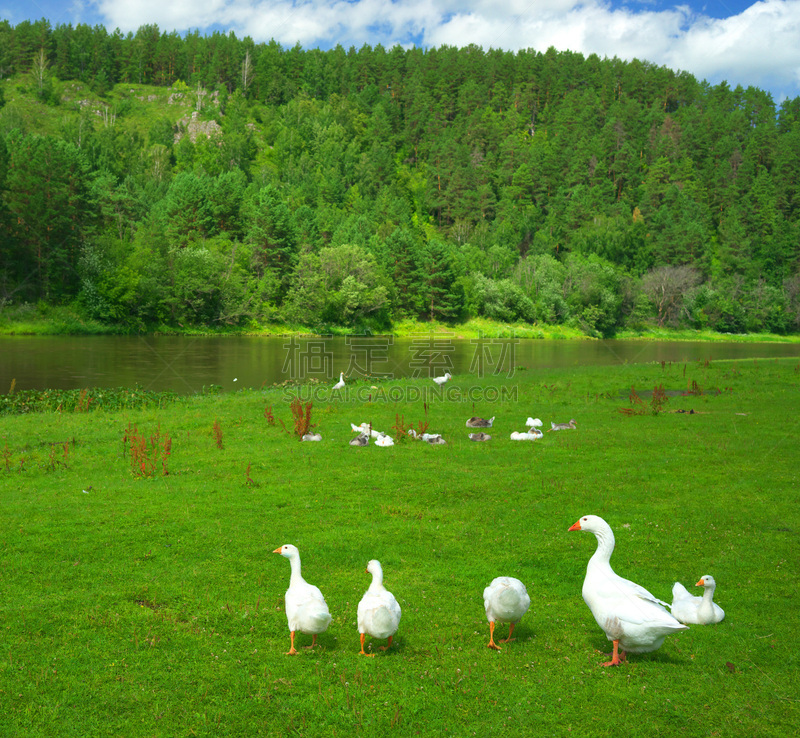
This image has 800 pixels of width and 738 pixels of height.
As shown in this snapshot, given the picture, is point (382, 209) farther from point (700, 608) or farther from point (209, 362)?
point (700, 608)

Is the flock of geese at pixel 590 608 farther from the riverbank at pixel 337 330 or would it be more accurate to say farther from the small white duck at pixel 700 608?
the riverbank at pixel 337 330

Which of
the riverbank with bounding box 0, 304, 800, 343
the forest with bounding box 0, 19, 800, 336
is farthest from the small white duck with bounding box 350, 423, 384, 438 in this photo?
the forest with bounding box 0, 19, 800, 336

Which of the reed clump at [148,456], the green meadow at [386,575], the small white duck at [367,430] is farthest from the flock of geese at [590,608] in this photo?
the small white duck at [367,430]

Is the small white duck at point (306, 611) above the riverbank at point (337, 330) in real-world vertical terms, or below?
above

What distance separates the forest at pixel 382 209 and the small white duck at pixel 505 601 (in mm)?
81203

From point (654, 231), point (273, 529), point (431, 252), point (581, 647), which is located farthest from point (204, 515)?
point (654, 231)

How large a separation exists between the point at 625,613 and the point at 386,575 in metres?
4.03

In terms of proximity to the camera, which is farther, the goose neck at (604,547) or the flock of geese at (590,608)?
the goose neck at (604,547)

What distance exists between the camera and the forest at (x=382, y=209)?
275 ft

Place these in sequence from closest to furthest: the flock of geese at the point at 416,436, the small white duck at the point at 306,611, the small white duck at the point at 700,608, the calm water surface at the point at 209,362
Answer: the small white duck at the point at 306,611 → the small white duck at the point at 700,608 → the flock of geese at the point at 416,436 → the calm water surface at the point at 209,362

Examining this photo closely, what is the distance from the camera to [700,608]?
7781mm

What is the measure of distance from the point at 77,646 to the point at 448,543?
6.14m

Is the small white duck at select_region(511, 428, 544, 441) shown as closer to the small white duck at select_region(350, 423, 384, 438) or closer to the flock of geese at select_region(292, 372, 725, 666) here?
the small white duck at select_region(350, 423, 384, 438)

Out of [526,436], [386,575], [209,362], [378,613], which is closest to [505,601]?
[378,613]
